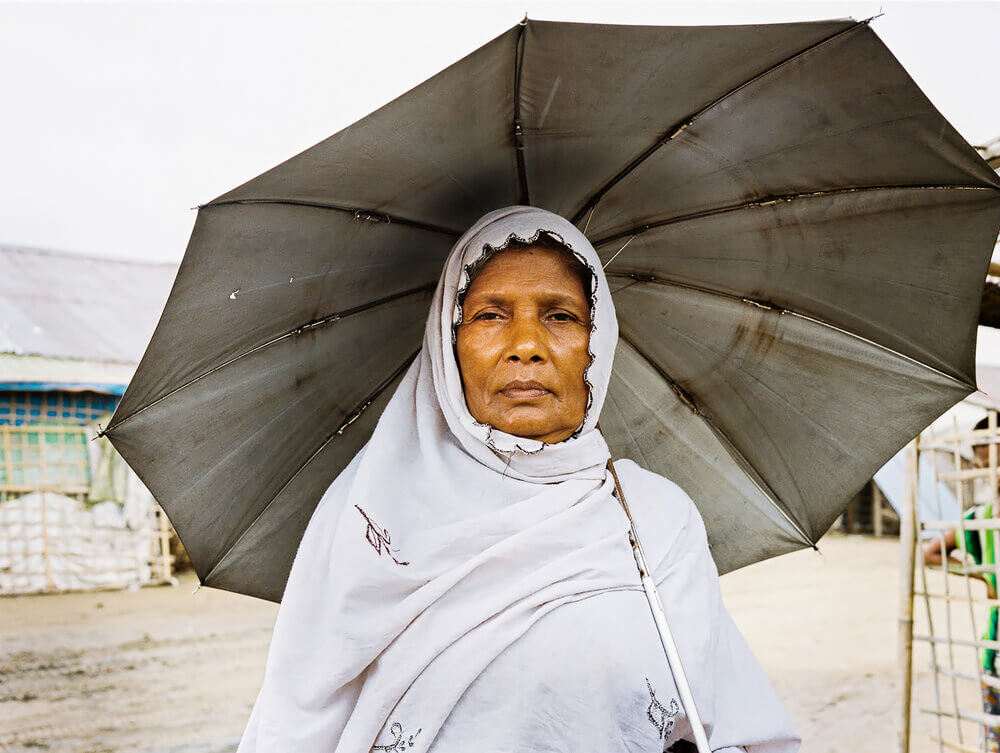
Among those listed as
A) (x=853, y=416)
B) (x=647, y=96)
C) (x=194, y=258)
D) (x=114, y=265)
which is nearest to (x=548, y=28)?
(x=647, y=96)

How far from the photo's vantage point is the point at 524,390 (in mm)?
1756

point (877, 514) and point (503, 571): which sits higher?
point (877, 514)

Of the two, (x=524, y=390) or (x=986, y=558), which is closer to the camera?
(x=524, y=390)

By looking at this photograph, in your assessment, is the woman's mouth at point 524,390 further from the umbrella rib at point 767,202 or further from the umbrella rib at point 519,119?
the umbrella rib at point 767,202

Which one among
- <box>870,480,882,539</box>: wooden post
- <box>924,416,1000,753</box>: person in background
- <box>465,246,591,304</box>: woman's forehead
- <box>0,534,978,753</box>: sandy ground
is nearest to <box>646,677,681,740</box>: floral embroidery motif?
<box>465,246,591,304</box>: woman's forehead

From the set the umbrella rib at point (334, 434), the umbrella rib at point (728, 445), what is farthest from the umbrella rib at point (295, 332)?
the umbrella rib at point (728, 445)

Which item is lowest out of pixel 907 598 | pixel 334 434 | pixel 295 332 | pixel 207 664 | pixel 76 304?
pixel 207 664

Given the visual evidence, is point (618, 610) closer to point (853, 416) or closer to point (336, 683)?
point (336, 683)

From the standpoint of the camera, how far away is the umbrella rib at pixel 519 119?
147cm

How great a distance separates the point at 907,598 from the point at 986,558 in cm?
48

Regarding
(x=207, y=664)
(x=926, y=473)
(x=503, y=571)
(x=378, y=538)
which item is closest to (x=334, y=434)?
(x=378, y=538)

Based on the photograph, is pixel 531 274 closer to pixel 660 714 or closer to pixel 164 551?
pixel 660 714

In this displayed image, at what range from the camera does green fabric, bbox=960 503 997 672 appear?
4.62m

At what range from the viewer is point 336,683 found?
154 centimetres
